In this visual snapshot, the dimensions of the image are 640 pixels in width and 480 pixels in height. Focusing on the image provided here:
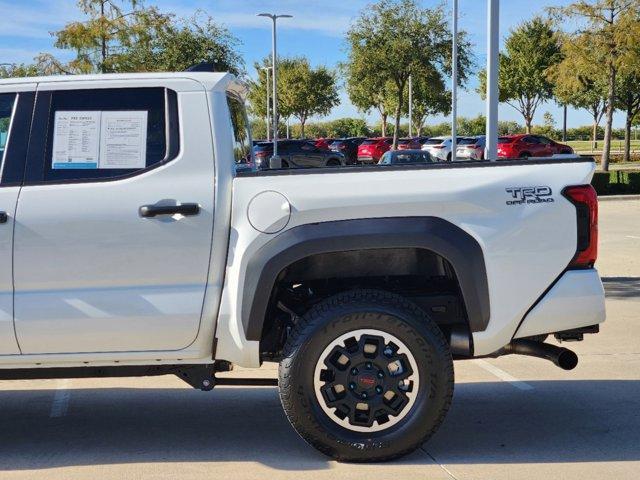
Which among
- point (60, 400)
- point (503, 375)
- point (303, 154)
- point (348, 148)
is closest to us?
point (60, 400)

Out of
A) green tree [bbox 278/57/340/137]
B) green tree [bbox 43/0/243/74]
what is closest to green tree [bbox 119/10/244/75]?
green tree [bbox 43/0/243/74]

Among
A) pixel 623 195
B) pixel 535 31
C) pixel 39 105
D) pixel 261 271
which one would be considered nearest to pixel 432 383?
pixel 261 271

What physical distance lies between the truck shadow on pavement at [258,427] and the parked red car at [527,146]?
37.3m

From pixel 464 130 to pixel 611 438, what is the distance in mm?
79538

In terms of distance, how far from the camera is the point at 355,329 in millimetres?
4469

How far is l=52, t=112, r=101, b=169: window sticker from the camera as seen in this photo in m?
4.59

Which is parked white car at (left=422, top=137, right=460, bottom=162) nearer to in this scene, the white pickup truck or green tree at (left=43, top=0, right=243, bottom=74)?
green tree at (left=43, top=0, right=243, bottom=74)

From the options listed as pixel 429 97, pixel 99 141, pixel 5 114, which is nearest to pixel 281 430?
pixel 99 141

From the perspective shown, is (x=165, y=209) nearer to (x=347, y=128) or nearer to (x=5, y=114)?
(x=5, y=114)

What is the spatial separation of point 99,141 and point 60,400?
2.16 meters

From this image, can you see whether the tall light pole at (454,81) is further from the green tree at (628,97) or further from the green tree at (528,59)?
the green tree at (528,59)

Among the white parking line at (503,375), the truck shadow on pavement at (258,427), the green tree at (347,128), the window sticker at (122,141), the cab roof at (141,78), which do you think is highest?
the green tree at (347,128)

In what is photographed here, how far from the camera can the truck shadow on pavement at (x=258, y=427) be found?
15.5ft

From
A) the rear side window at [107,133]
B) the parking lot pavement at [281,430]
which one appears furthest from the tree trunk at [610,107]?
the rear side window at [107,133]
